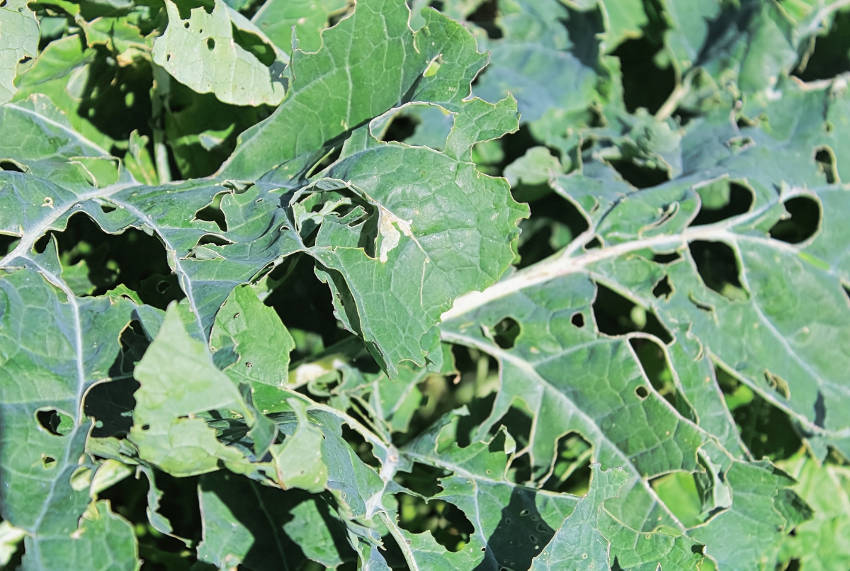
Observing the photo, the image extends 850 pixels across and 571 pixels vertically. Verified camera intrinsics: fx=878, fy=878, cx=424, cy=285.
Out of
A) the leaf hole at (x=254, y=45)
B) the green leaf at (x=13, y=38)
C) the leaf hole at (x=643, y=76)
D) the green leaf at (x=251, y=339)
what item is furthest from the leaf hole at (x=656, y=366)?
the green leaf at (x=13, y=38)

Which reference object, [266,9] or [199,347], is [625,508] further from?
[266,9]

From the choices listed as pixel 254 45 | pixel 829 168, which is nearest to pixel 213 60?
pixel 254 45

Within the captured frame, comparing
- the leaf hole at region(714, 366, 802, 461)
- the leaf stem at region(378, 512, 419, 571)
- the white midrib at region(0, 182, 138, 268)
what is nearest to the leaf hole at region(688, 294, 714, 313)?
the leaf hole at region(714, 366, 802, 461)

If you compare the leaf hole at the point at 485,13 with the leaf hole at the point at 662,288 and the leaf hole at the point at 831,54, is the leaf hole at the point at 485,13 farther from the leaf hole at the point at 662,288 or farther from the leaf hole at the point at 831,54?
the leaf hole at the point at 662,288

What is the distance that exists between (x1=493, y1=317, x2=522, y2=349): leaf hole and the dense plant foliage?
1 centimetres

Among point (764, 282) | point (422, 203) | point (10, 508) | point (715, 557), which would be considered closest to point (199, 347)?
point (10, 508)

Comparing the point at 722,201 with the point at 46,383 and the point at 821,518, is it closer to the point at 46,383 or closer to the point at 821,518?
the point at 821,518

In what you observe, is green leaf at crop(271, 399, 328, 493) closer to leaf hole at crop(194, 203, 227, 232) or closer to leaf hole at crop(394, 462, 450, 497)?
leaf hole at crop(394, 462, 450, 497)

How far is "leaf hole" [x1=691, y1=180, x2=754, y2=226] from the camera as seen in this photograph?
2803mm

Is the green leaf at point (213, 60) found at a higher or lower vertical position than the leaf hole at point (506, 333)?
higher

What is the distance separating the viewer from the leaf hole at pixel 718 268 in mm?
2836

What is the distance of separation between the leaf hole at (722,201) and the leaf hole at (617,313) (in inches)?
13.1

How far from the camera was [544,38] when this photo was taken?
9.72 ft

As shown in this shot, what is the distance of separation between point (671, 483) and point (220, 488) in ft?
4.71
